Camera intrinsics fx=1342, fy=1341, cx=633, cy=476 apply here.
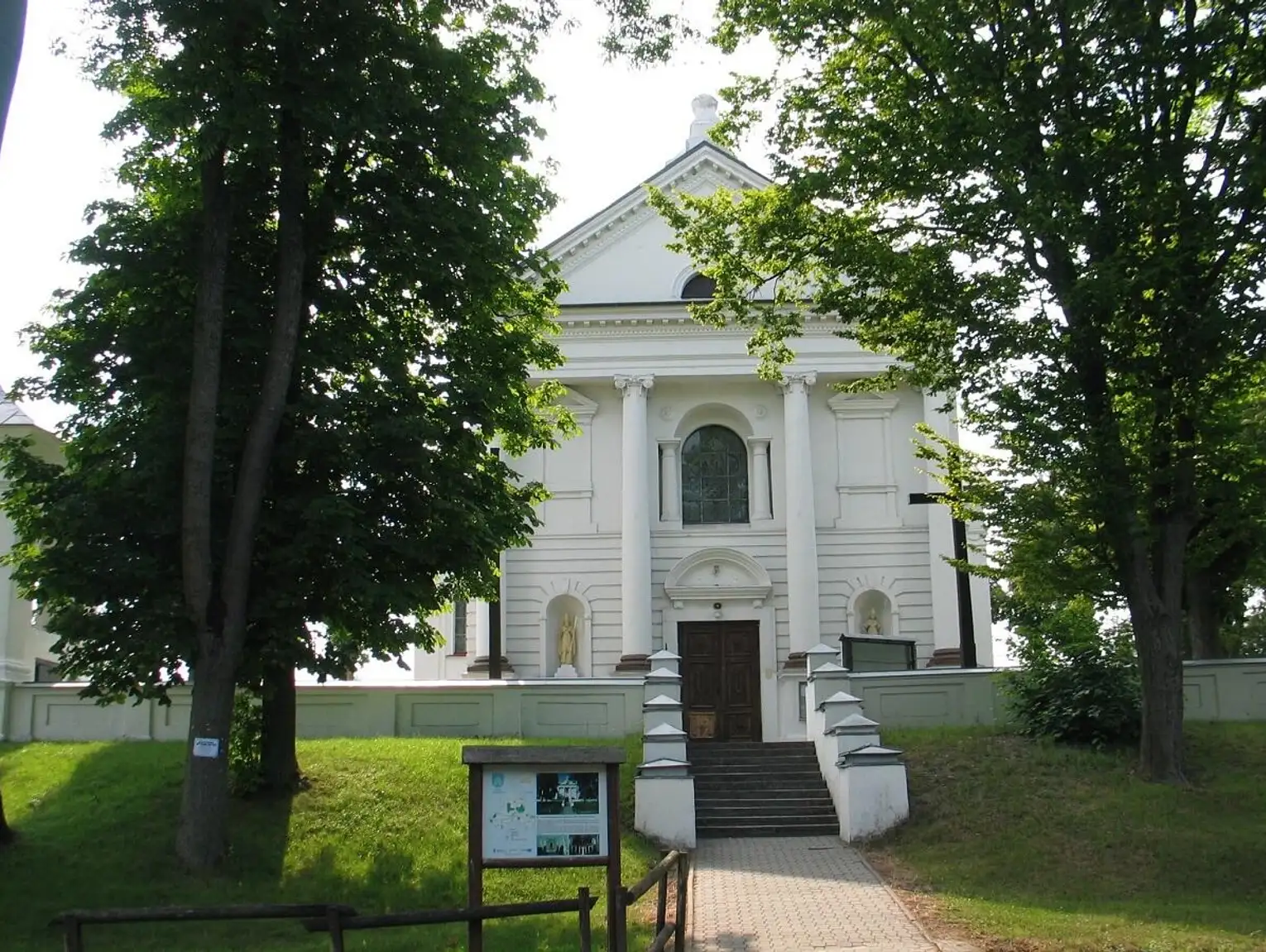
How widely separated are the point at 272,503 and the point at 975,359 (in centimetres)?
874

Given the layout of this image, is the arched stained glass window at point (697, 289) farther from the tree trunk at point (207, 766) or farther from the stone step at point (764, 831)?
the tree trunk at point (207, 766)

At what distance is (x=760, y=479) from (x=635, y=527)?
3.34 m

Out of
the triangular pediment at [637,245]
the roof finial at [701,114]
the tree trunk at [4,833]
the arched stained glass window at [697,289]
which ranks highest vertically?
the roof finial at [701,114]

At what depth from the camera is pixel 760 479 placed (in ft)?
100

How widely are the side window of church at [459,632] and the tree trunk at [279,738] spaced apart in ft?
45.7

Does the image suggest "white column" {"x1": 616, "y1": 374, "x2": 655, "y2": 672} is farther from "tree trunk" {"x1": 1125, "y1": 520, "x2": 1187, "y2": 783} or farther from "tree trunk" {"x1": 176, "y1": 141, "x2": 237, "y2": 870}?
"tree trunk" {"x1": 176, "y1": 141, "x2": 237, "y2": 870}

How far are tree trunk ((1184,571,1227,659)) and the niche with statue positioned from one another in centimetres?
1242

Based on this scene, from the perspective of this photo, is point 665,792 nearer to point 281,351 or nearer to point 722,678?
point 281,351

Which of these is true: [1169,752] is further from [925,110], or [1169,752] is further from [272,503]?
[272,503]

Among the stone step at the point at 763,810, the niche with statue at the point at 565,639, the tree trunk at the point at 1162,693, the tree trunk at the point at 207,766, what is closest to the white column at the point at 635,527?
the niche with statue at the point at 565,639

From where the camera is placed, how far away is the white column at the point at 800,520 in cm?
2872

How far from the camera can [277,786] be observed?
16719 mm

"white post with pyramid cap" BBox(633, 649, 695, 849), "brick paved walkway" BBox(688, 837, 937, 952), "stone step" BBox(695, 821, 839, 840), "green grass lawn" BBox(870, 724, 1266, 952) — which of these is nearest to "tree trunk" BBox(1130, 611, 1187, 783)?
"green grass lawn" BBox(870, 724, 1266, 952)

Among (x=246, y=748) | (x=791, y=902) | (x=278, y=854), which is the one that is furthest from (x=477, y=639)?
(x=791, y=902)
